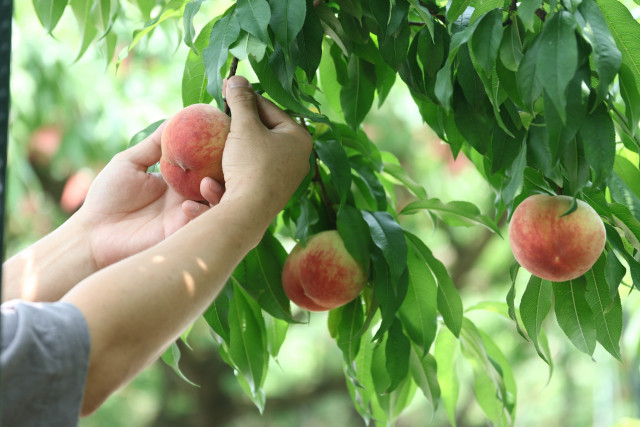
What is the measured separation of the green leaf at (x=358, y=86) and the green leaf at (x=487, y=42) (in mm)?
256

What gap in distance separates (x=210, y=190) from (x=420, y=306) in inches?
10.9

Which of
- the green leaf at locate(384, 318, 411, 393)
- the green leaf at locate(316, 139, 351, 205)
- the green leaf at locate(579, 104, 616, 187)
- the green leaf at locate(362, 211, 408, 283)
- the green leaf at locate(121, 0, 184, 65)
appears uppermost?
the green leaf at locate(121, 0, 184, 65)

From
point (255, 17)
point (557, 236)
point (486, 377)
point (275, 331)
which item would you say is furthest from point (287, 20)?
point (486, 377)

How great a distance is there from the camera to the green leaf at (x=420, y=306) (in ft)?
2.86

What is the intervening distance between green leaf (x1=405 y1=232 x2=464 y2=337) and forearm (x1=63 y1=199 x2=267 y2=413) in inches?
12.1

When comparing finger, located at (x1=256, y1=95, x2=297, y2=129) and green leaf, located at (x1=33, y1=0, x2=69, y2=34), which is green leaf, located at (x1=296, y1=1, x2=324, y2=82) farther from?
green leaf, located at (x1=33, y1=0, x2=69, y2=34)

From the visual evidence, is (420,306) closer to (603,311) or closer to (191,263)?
(603,311)

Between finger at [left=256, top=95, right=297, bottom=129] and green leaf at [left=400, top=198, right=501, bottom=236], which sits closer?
finger at [left=256, top=95, right=297, bottom=129]

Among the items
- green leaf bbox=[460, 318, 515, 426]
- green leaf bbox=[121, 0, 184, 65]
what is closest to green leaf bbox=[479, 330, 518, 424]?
green leaf bbox=[460, 318, 515, 426]

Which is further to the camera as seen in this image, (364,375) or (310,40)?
(364,375)

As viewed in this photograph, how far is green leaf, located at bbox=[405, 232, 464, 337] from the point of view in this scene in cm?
89

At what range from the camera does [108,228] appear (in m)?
0.85

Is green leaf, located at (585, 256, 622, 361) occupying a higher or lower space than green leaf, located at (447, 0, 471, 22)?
lower

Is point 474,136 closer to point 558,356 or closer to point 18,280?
point 18,280
